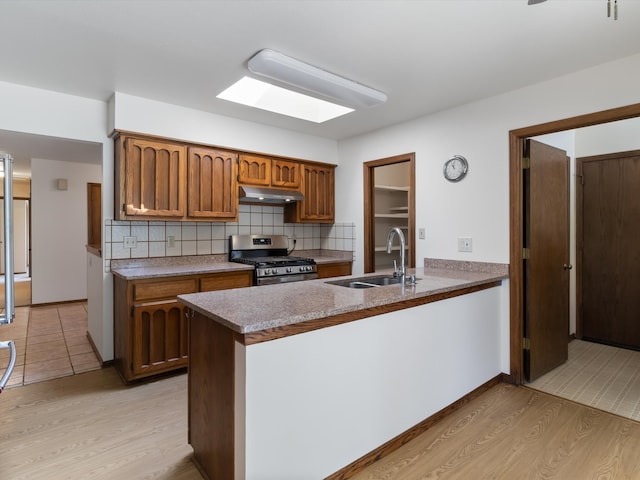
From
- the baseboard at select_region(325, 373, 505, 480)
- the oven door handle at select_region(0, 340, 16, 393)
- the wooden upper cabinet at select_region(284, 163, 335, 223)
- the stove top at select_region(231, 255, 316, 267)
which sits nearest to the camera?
the oven door handle at select_region(0, 340, 16, 393)

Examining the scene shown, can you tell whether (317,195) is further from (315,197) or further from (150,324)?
(150,324)

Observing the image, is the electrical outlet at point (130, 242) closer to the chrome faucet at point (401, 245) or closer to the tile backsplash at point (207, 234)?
the tile backsplash at point (207, 234)

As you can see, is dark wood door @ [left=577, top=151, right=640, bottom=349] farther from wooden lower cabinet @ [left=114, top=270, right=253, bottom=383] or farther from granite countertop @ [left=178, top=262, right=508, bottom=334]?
wooden lower cabinet @ [left=114, top=270, right=253, bottom=383]

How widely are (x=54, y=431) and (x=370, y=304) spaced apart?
2032 mm

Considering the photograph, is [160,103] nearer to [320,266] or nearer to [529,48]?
[320,266]

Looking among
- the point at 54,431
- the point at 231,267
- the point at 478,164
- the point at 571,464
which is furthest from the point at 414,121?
the point at 54,431

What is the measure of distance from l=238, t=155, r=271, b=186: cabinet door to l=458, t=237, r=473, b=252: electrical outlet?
1.97 metres

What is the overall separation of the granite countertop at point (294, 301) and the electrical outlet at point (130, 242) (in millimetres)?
1598

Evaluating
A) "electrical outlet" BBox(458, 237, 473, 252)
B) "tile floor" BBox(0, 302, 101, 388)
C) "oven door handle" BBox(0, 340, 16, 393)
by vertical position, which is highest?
"electrical outlet" BBox(458, 237, 473, 252)

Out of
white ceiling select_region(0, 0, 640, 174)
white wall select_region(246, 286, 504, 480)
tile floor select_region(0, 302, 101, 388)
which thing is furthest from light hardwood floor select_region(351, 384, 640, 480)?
tile floor select_region(0, 302, 101, 388)

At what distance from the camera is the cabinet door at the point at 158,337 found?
8.90 ft

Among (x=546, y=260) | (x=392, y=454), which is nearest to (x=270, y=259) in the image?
(x=392, y=454)

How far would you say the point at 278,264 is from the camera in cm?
342

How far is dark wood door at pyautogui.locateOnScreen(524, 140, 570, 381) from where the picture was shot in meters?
2.80
